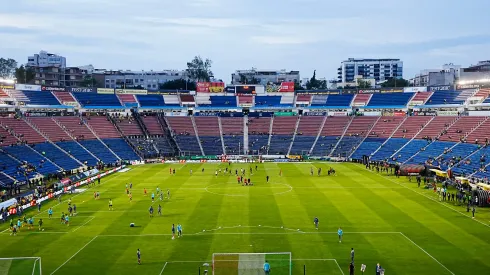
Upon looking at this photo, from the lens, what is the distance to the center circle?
2386 inches

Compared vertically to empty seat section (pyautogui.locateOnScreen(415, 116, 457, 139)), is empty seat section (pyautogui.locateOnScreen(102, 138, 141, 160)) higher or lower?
lower

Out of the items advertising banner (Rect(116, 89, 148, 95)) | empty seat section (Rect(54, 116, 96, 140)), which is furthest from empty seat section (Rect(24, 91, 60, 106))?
advertising banner (Rect(116, 89, 148, 95))

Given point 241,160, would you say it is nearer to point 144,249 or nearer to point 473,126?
point 473,126

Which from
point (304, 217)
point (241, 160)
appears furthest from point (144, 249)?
point (241, 160)

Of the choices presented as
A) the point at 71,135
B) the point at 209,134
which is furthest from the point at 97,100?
the point at 209,134

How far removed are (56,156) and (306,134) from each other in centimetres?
5770

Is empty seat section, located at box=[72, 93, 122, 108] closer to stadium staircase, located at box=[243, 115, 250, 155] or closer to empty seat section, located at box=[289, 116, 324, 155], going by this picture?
stadium staircase, located at box=[243, 115, 250, 155]

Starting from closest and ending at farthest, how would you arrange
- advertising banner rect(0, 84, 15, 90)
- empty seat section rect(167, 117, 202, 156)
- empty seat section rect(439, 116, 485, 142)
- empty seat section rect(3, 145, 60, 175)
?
empty seat section rect(3, 145, 60, 175) < empty seat section rect(439, 116, 485, 142) < advertising banner rect(0, 84, 15, 90) < empty seat section rect(167, 117, 202, 156)

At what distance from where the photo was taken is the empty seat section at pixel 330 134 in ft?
353

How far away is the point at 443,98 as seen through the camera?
114 meters

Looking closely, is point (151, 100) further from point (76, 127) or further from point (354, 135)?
point (354, 135)

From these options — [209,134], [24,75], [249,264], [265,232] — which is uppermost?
[24,75]

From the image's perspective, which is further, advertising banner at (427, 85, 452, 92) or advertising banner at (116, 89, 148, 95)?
advertising banner at (116, 89, 148, 95)

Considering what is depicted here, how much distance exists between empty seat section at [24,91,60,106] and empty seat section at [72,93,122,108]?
22.7ft
